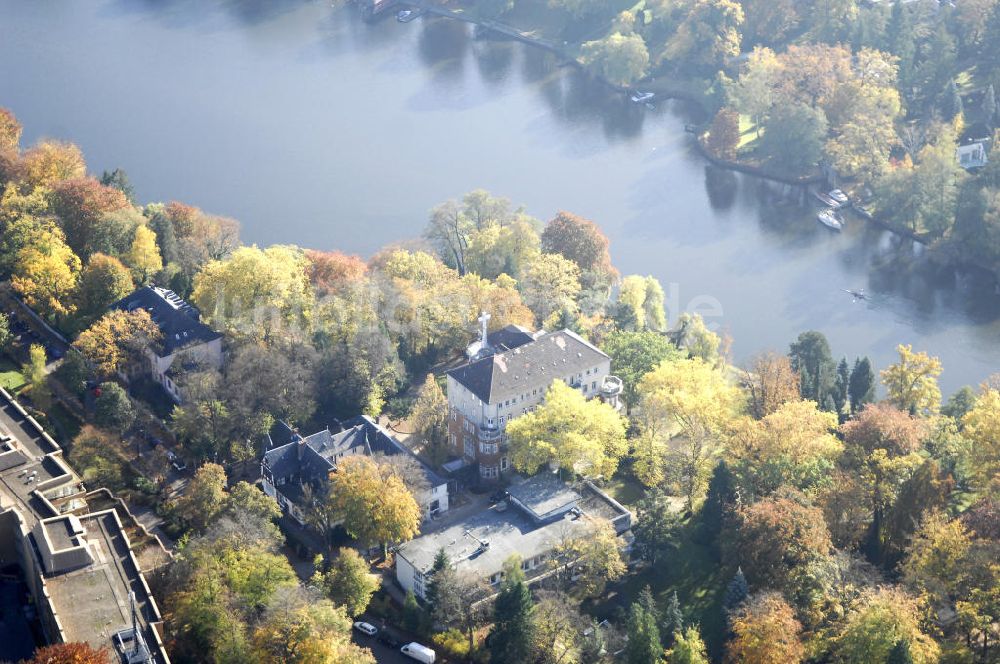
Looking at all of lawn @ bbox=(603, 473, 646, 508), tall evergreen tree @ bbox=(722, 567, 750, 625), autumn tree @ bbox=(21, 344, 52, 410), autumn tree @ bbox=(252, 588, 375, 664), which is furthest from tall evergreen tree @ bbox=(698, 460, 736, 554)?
autumn tree @ bbox=(21, 344, 52, 410)

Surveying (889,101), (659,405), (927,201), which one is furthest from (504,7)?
(659,405)

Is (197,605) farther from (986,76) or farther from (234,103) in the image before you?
(986,76)

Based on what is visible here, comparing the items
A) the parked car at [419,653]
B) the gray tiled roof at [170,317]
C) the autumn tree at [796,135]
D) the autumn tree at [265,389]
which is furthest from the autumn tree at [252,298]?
the autumn tree at [796,135]

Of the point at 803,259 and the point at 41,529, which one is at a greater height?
the point at 41,529

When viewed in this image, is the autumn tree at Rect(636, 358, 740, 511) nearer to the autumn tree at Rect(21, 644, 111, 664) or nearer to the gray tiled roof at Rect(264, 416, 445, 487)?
the gray tiled roof at Rect(264, 416, 445, 487)

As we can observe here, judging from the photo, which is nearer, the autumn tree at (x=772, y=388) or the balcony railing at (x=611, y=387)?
the autumn tree at (x=772, y=388)

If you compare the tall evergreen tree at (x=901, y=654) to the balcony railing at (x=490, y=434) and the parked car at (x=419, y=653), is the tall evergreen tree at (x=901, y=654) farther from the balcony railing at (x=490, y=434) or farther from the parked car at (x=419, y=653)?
the balcony railing at (x=490, y=434)
